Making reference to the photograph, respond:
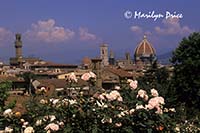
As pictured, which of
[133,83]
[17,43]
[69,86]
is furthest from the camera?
[17,43]

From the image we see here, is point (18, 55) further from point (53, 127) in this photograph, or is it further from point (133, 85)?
point (53, 127)

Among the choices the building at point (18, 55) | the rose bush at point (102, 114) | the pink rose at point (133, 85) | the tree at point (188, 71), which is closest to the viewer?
the rose bush at point (102, 114)

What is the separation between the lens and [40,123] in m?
4.89

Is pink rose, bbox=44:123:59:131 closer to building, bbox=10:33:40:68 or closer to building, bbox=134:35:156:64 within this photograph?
building, bbox=10:33:40:68

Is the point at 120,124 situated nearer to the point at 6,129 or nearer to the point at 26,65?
the point at 6,129

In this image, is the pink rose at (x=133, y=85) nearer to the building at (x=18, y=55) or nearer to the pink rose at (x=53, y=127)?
the pink rose at (x=53, y=127)

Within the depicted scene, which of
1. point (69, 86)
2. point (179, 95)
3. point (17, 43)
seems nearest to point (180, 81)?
point (179, 95)

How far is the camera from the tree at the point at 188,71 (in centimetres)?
3089

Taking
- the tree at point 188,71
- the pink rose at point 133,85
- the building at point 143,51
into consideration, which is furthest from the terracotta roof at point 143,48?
the pink rose at point 133,85

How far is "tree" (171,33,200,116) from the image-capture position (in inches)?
1216

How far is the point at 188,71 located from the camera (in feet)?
107

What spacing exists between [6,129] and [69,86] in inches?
35.8

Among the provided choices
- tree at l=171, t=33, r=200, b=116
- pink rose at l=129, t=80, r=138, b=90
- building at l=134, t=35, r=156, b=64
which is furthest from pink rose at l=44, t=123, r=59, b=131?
building at l=134, t=35, r=156, b=64

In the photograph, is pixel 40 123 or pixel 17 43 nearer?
pixel 40 123
